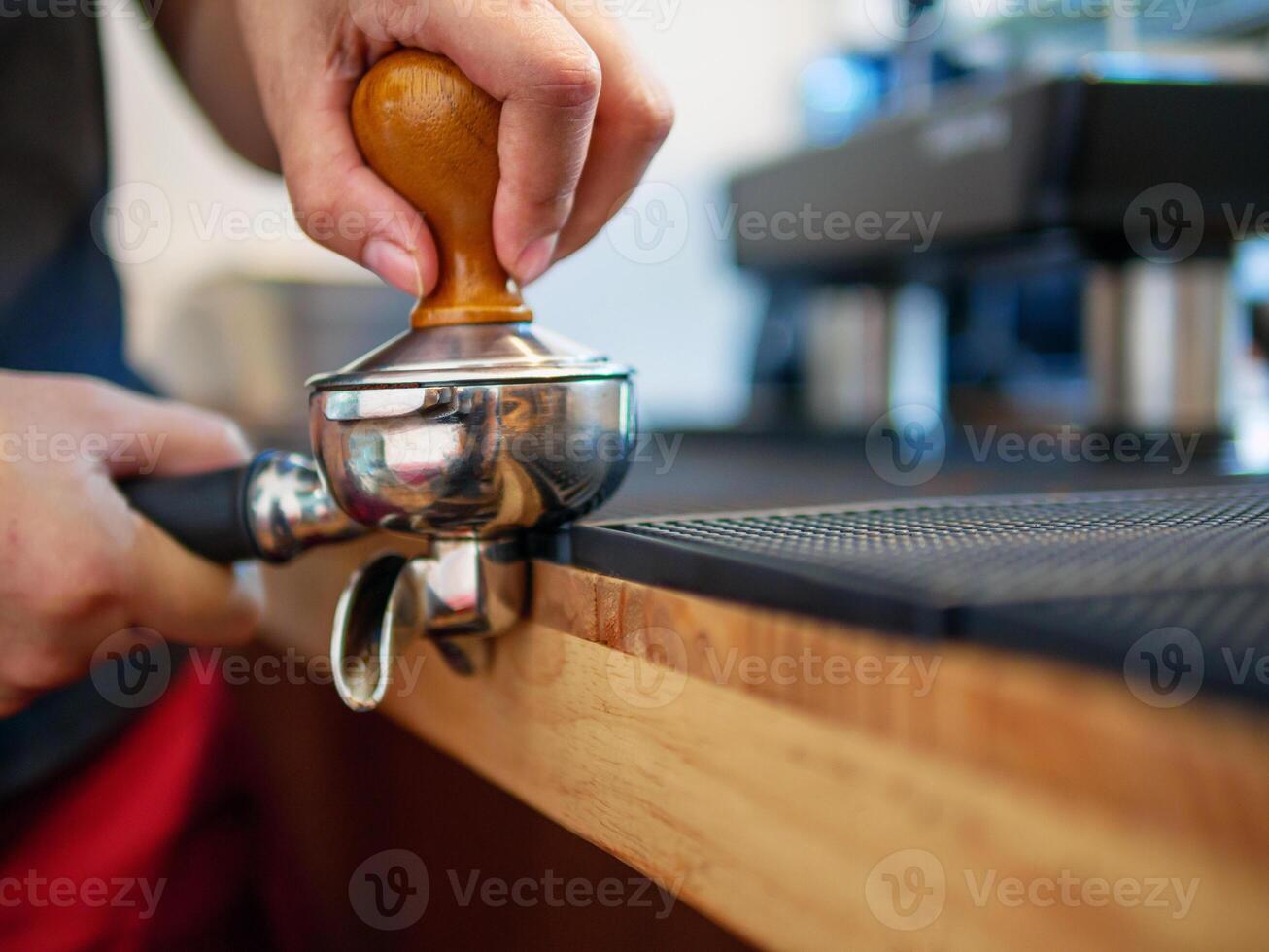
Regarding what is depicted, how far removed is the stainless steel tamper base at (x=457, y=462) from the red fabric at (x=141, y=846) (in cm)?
26

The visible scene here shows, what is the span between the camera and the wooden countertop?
183 millimetres

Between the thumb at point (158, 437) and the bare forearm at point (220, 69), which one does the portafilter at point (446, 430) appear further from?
the bare forearm at point (220, 69)

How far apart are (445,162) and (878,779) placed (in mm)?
235

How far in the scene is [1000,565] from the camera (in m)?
0.25

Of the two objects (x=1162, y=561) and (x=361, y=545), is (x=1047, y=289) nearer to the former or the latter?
(x=361, y=545)

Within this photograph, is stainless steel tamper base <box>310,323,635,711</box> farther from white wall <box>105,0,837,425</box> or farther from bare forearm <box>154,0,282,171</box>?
white wall <box>105,0,837,425</box>

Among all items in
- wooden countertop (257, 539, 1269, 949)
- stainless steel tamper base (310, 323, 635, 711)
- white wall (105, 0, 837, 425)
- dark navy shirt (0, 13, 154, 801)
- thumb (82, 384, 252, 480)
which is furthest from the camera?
white wall (105, 0, 837, 425)

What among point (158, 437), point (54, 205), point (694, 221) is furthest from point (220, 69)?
point (694, 221)

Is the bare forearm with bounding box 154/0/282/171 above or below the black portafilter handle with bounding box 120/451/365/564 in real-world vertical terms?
above

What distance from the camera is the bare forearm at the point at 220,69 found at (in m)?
0.64

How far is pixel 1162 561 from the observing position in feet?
0.83

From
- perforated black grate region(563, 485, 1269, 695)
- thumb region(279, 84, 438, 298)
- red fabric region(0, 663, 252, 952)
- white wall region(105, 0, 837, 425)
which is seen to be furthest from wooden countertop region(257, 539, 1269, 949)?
white wall region(105, 0, 837, 425)

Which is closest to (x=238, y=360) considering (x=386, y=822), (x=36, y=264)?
(x=36, y=264)

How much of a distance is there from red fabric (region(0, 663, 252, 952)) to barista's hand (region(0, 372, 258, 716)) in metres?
0.13
